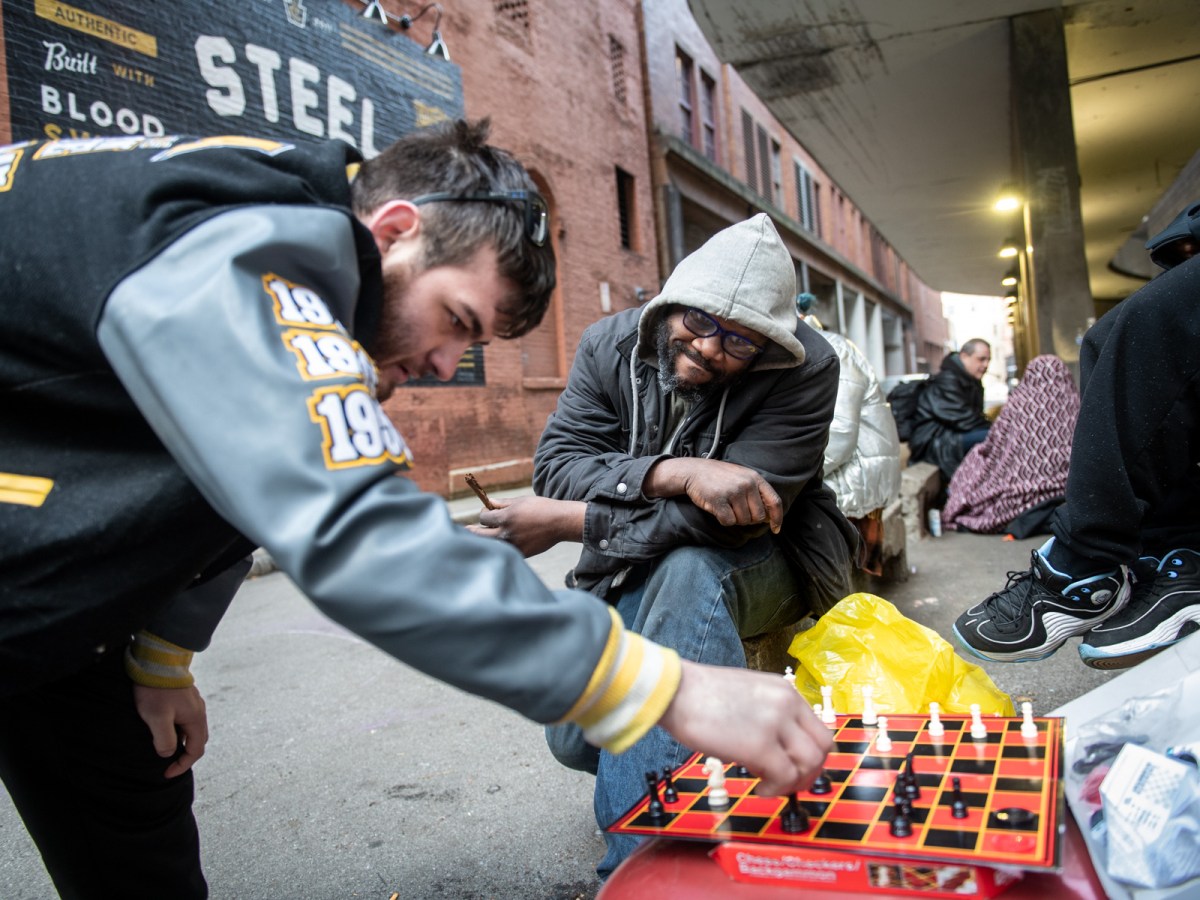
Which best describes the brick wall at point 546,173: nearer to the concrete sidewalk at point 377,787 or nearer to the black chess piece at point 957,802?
the concrete sidewalk at point 377,787

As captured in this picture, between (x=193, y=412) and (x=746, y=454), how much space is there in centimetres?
151

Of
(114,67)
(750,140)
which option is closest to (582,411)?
(114,67)

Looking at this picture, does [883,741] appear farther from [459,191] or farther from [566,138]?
[566,138]

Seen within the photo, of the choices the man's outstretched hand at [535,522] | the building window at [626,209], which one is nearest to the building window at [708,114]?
the building window at [626,209]

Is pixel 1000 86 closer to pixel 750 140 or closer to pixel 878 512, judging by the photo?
pixel 878 512

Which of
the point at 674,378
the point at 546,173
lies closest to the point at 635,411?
the point at 674,378

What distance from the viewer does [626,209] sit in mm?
14789

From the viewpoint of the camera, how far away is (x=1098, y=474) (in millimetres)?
1859

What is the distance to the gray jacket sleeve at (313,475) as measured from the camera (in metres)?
0.84

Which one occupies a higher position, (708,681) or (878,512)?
(708,681)

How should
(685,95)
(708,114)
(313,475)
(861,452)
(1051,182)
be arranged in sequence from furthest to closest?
(708,114) → (685,95) → (1051,182) → (861,452) → (313,475)

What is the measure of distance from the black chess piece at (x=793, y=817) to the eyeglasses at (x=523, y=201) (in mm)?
905

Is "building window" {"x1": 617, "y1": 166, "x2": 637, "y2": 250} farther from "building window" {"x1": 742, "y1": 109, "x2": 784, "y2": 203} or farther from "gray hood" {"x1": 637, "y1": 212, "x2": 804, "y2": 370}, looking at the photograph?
"gray hood" {"x1": 637, "y1": 212, "x2": 804, "y2": 370}

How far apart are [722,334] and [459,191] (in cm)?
103
